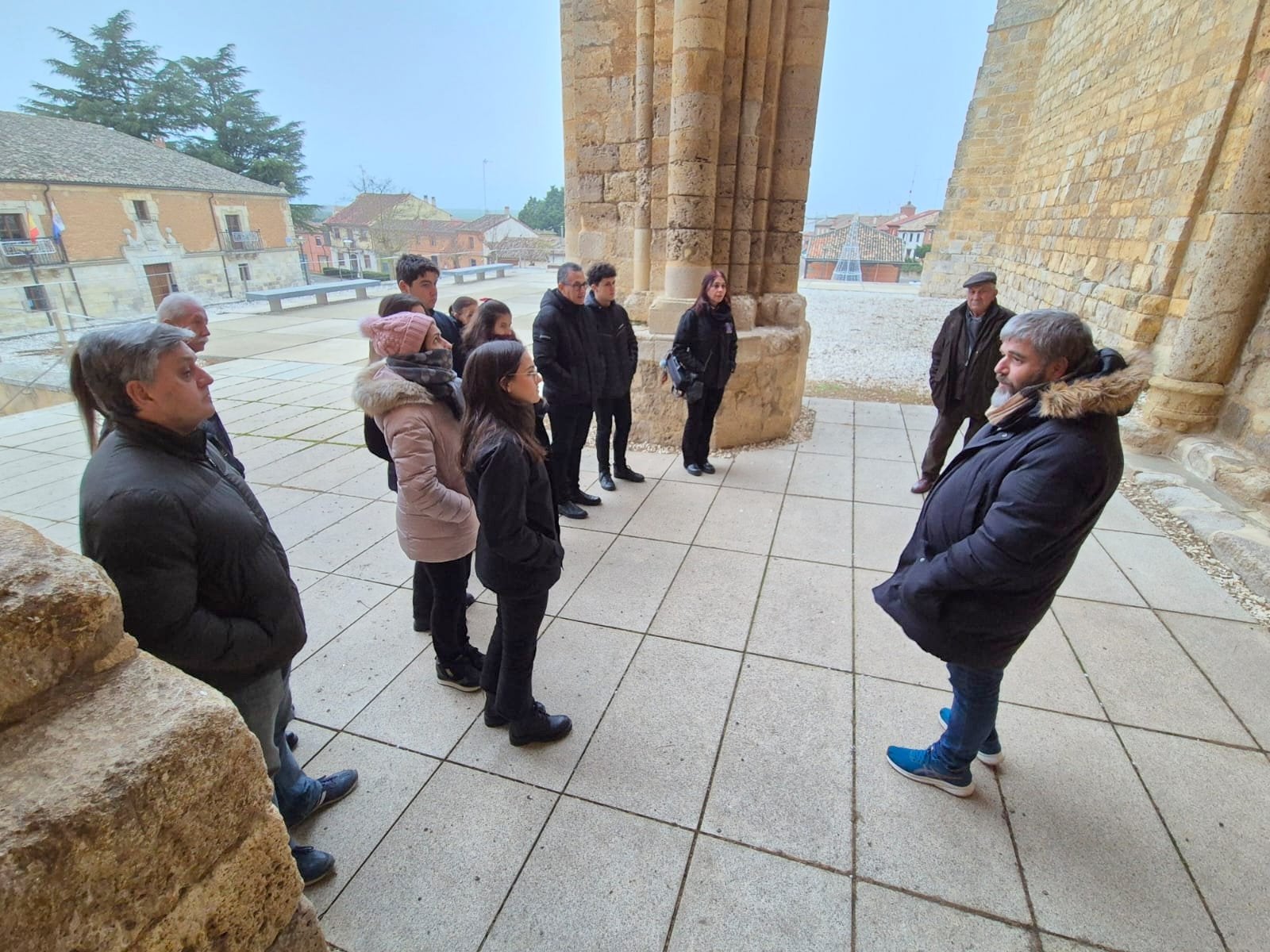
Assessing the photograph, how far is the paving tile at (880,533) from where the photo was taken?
341cm

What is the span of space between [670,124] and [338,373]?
246 inches

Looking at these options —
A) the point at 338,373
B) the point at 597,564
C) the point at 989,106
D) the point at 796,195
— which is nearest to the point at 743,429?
the point at 796,195

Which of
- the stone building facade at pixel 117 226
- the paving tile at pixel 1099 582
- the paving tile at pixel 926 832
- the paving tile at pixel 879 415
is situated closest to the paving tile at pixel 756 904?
the paving tile at pixel 926 832

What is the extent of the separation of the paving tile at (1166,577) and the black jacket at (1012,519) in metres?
2.13

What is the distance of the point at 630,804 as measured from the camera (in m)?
1.96

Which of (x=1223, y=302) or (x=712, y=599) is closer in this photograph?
(x=712, y=599)

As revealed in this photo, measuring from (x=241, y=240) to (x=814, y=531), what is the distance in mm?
30498

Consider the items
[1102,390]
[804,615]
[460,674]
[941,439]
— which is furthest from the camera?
[941,439]

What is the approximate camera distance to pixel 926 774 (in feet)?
6.56

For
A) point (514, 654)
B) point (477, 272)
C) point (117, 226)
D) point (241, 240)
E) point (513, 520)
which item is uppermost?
point (117, 226)

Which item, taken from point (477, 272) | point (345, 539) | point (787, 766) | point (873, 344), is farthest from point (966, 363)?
point (477, 272)

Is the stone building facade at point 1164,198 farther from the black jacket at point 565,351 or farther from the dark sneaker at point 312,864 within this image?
the dark sneaker at point 312,864

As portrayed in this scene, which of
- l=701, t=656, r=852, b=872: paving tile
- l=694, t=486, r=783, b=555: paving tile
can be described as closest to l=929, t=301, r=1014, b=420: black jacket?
l=694, t=486, r=783, b=555: paving tile

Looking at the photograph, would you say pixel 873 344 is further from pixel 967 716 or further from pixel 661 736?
pixel 661 736
